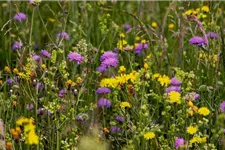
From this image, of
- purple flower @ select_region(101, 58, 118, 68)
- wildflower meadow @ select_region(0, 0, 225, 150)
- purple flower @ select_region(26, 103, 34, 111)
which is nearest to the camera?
wildflower meadow @ select_region(0, 0, 225, 150)

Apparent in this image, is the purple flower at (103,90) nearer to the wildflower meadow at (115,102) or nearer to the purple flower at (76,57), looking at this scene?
the wildflower meadow at (115,102)

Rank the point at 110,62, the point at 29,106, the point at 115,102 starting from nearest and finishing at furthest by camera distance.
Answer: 1. the point at 115,102
2. the point at 29,106
3. the point at 110,62

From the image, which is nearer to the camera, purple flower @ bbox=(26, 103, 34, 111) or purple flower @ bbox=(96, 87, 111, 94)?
purple flower @ bbox=(26, 103, 34, 111)

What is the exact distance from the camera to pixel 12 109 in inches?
89.1

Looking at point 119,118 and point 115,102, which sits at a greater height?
point 115,102

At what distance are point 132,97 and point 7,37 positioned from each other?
1.61m

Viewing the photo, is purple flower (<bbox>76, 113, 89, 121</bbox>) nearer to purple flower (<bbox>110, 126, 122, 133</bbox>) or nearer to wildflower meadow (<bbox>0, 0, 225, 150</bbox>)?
wildflower meadow (<bbox>0, 0, 225, 150</bbox>)

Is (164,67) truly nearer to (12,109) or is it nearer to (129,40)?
(129,40)

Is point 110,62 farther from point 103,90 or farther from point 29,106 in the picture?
point 29,106

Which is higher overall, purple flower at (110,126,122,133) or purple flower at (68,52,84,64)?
purple flower at (68,52,84,64)

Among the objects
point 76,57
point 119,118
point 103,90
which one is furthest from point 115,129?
point 76,57

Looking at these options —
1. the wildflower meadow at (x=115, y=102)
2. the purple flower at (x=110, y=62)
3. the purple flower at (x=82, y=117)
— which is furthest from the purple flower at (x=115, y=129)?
the purple flower at (x=110, y=62)

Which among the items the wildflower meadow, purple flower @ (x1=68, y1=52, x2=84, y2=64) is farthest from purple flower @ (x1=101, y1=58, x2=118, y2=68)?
purple flower @ (x1=68, y1=52, x2=84, y2=64)

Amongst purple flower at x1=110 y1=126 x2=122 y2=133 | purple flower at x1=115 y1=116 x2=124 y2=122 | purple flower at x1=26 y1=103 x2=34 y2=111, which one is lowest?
purple flower at x1=110 y1=126 x2=122 y2=133
